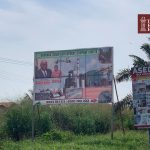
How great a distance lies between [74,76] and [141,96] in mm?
3368

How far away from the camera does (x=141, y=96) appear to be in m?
17.3

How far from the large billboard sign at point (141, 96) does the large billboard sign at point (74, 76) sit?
1.65m

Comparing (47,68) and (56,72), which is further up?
(47,68)

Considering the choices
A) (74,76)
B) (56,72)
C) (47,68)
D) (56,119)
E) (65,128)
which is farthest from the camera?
(56,119)

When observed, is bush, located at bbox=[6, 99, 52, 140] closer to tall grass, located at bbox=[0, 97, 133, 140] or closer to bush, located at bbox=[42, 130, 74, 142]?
tall grass, located at bbox=[0, 97, 133, 140]

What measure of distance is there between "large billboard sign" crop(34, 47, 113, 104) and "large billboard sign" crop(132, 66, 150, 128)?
1652 mm

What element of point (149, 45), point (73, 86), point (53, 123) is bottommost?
point (53, 123)

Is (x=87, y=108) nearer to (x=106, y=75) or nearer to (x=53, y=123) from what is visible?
(x=53, y=123)

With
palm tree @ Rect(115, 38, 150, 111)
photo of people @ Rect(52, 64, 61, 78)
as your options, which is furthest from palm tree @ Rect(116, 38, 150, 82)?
photo of people @ Rect(52, 64, 61, 78)

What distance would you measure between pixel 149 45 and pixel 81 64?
4016mm

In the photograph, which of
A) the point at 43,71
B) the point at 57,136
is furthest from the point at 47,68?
the point at 57,136

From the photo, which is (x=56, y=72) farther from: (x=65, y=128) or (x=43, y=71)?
(x=65, y=128)

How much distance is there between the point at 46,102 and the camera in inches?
792

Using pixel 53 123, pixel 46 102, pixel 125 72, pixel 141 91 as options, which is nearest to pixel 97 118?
pixel 53 123
